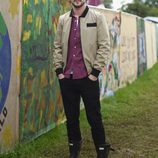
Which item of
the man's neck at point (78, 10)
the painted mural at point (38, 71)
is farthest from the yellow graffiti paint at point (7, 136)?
the man's neck at point (78, 10)

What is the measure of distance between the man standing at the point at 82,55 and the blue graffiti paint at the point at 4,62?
56 cm

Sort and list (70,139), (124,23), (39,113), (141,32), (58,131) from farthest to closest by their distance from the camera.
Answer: (141,32) → (124,23) → (58,131) → (39,113) → (70,139)

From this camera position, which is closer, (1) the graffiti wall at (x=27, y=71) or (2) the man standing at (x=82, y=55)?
(2) the man standing at (x=82, y=55)

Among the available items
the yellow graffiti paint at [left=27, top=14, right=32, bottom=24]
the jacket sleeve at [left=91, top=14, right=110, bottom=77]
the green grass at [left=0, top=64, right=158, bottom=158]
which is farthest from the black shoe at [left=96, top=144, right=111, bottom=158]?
the yellow graffiti paint at [left=27, top=14, right=32, bottom=24]

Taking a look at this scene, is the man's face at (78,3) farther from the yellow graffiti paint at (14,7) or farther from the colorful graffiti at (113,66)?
the colorful graffiti at (113,66)

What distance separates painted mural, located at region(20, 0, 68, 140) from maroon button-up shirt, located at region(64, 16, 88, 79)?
30.8 inches

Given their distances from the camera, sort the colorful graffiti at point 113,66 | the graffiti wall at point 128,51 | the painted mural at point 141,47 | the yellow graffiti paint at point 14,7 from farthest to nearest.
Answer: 1. the painted mural at point 141,47
2. the graffiti wall at point 128,51
3. the colorful graffiti at point 113,66
4. the yellow graffiti paint at point 14,7

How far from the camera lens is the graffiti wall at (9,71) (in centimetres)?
511

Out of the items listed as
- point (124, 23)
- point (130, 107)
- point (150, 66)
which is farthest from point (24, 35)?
point (150, 66)

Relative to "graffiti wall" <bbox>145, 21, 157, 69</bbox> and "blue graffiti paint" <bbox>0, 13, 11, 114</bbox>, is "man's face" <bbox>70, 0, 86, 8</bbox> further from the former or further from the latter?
"graffiti wall" <bbox>145, 21, 157, 69</bbox>

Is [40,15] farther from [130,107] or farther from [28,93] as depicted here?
[130,107]

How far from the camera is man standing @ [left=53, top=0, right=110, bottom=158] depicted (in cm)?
497

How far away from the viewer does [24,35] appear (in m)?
5.56

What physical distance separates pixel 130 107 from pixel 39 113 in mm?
3702
